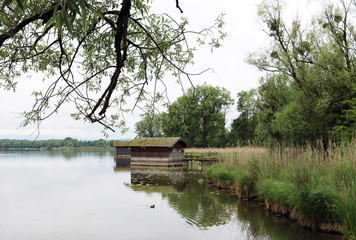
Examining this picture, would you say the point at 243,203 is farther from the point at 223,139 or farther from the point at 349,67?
the point at 223,139

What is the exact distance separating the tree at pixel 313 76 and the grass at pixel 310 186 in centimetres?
481

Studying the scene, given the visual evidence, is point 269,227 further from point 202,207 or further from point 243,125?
point 243,125

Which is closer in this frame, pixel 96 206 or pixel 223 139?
pixel 96 206

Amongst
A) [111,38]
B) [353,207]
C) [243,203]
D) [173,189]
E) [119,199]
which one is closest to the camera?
[111,38]

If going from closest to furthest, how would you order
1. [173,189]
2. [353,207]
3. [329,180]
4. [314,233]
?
[353,207]
[314,233]
[329,180]
[173,189]

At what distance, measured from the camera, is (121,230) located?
969 cm

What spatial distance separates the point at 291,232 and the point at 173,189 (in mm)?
9299

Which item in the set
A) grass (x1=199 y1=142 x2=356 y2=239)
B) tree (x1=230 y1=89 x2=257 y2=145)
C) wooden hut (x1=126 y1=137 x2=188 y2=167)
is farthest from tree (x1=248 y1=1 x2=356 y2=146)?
tree (x1=230 y1=89 x2=257 y2=145)

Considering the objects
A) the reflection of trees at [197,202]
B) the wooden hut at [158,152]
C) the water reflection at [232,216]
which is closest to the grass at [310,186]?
the water reflection at [232,216]

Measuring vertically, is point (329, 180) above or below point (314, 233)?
above

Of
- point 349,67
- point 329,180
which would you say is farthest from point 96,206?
point 349,67

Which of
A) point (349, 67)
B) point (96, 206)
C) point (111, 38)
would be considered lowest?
point (96, 206)

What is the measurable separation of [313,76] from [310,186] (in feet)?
42.0

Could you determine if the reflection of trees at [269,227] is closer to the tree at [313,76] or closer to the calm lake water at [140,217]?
the calm lake water at [140,217]
